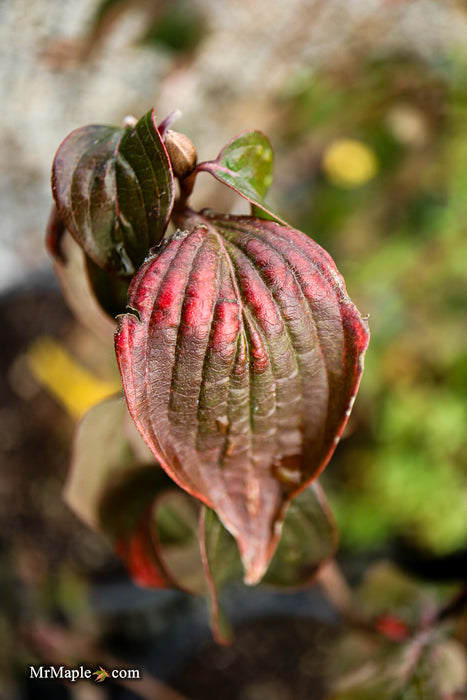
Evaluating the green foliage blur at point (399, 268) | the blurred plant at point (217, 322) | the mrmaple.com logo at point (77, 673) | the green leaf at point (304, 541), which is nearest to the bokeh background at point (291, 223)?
the green foliage blur at point (399, 268)

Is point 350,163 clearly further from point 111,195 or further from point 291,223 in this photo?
point 111,195

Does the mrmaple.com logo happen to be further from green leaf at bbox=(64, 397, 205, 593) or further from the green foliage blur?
the green foliage blur

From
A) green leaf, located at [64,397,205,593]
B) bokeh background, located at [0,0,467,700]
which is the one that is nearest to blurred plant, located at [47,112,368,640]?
green leaf, located at [64,397,205,593]

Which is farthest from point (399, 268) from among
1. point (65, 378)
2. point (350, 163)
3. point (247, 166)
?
point (247, 166)

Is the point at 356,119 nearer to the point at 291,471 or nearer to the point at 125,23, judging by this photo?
the point at 125,23

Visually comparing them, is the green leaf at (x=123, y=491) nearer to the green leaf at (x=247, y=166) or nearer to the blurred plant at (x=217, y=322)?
the blurred plant at (x=217, y=322)

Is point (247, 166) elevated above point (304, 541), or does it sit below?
above
